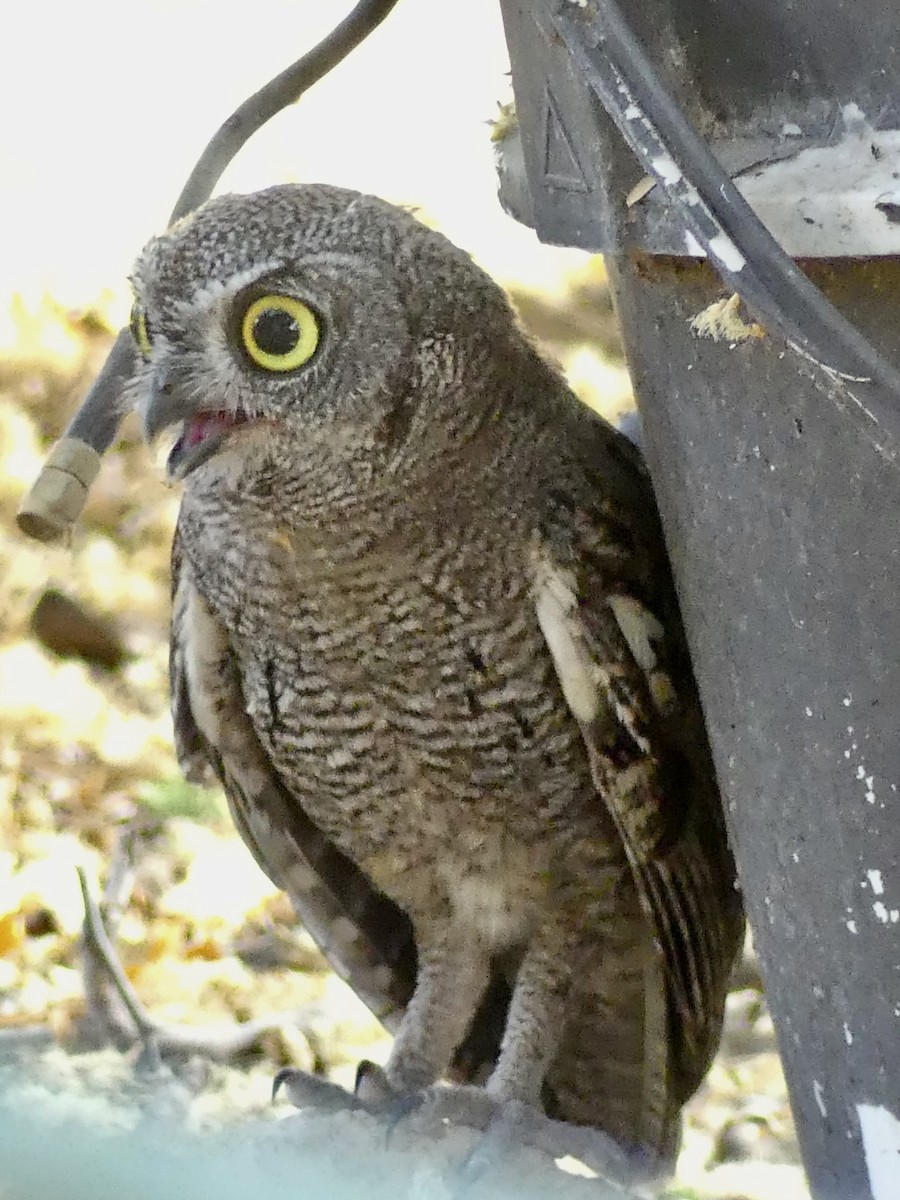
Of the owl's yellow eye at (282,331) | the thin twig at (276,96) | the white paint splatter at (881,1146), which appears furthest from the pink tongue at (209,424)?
the white paint splatter at (881,1146)

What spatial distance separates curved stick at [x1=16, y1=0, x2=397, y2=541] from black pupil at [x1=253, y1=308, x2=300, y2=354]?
0.24 meters

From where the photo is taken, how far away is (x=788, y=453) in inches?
47.4

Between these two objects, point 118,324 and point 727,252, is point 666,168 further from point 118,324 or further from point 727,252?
point 118,324

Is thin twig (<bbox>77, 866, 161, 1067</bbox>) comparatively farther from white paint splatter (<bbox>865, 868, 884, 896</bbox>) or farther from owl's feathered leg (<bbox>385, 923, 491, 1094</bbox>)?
white paint splatter (<bbox>865, 868, 884, 896</bbox>)

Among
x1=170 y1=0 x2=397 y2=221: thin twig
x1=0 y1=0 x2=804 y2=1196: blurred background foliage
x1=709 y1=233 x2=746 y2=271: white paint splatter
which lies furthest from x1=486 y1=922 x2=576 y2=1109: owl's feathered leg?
x1=709 y1=233 x2=746 y2=271: white paint splatter

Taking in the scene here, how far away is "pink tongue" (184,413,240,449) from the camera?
1770 mm

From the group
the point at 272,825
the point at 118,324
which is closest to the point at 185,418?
the point at 272,825

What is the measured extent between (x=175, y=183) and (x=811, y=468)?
4.34 m

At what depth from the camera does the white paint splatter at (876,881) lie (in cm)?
131

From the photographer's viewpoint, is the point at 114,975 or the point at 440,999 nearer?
the point at 114,975

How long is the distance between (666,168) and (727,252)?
75 millimetres

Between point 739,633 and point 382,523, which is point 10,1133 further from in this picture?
point 382,523

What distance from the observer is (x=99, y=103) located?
16.8ft

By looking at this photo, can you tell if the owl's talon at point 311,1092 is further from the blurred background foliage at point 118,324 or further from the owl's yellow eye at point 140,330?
the blurred background foliage at point 118,324
